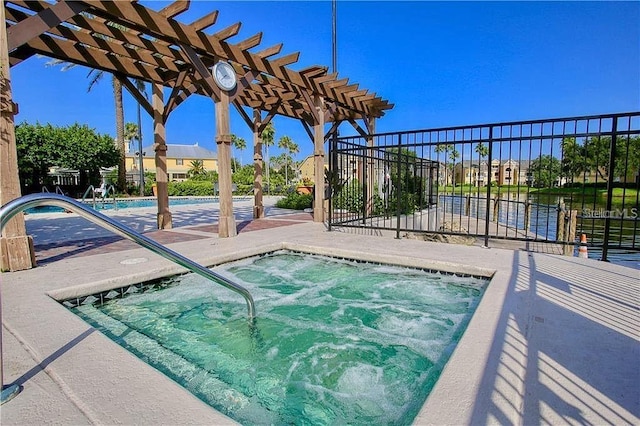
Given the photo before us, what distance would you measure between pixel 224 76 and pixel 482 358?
19.0ft

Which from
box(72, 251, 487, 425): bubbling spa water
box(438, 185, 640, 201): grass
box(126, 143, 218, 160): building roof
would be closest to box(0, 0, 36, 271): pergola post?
box(72, 251, 487, 425): bubbling spa water

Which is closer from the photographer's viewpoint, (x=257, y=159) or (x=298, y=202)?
(x=257, y=159)

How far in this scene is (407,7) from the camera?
12.6m

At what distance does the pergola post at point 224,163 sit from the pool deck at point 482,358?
2.16m

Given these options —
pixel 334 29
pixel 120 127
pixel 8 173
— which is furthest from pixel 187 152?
pixel 8 173

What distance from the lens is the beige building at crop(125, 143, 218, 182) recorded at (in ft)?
153

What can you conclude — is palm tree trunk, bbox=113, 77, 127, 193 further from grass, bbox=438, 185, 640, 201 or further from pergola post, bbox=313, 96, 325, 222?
grass, bbox=438, 185, 640, 201

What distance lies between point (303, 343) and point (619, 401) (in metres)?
1.90

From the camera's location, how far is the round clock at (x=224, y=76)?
222 inches

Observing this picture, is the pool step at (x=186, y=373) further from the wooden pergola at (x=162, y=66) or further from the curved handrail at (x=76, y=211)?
the wooden pergola at (x=162, y=66)

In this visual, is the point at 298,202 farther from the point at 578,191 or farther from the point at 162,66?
the point at 578,191

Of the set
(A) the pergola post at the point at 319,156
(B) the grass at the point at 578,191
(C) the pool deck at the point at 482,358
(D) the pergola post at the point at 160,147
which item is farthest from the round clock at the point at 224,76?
(B) the grass at the point at 578,191

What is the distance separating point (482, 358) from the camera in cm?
179

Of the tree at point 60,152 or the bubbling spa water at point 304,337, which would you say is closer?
the bubbling spa water at point 304,337
